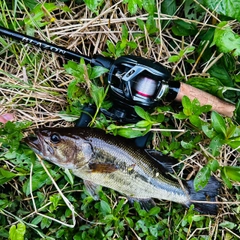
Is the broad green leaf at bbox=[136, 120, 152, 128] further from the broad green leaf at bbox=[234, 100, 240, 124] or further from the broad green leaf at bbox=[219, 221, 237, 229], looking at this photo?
the broad green leaf at bbox=[219, 221, 237, 229]

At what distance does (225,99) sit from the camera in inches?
112

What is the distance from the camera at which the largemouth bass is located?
258 centimetres

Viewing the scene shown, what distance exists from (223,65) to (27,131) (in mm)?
1422

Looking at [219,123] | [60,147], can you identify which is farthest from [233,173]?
[60,147]

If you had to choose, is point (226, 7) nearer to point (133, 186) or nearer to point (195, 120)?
point (195, 120)

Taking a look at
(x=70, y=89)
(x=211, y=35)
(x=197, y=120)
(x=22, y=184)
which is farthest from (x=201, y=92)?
(x=22, y=184)

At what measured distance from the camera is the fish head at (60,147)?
2.57 meters

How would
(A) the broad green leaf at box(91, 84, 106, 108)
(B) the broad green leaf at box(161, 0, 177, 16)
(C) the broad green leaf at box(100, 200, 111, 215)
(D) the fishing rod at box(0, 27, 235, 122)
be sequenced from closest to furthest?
(D) the fishing rod at box(0, 27, 235, 122)
(A) the broad green leaf at box(91, 84, 106, 108)
(C) the broad green leaf at box(100, 200, 111, 215)
(B) the broad green leaf at box(161, 0, 177, 16)

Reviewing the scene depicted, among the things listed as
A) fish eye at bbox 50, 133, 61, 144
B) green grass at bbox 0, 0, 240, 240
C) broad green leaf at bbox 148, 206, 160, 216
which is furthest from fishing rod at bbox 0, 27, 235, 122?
broad green leaf at bbox 148, 206, 160, 216

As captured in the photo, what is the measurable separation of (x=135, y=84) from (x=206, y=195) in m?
0.92

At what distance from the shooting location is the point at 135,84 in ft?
8.36

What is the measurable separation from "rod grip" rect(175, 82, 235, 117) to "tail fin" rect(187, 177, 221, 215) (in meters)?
0.48

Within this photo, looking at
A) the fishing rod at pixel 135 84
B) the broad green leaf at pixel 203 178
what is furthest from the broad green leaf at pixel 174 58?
the broad green leaf at pixel 203 178

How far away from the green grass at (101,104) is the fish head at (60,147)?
151 mm
